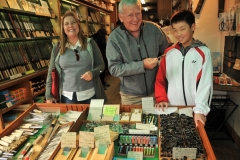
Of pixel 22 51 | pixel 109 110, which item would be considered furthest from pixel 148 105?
pixel 22 51

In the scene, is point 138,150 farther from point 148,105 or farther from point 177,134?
point 148,105

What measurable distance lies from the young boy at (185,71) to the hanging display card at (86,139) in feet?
2.00

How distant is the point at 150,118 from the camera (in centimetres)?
132

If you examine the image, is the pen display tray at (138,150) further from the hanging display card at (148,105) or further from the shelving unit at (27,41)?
the shelving unit at (27,41)

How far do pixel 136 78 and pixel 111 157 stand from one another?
809mm

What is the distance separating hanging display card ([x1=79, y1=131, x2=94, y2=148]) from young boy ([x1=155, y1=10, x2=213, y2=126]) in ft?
2.00

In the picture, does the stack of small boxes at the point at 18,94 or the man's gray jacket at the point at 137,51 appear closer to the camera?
the man's gray jacket at the point at 137,51

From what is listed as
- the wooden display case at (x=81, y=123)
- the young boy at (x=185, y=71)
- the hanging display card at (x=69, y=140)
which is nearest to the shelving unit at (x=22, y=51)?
the wooden display case at (x=81, y=123)

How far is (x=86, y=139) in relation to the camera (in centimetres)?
103

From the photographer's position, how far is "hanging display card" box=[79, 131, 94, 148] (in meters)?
1.02

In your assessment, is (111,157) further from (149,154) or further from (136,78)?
(136,78)

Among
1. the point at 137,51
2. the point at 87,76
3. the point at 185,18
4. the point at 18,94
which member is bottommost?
the point at 18,94

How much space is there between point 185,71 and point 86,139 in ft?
2.69

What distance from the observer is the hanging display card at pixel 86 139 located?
3.34ft
